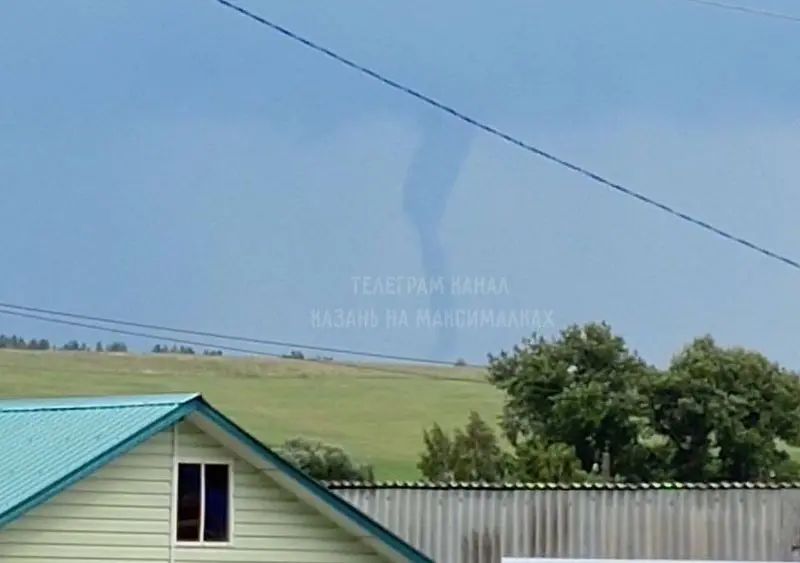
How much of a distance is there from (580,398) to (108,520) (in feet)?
99.7

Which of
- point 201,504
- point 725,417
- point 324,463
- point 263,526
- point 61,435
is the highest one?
point 725,417

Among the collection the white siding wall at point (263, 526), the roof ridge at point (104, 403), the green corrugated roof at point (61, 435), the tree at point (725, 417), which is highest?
the tree at point (725, 417)

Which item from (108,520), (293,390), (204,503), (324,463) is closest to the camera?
(108,520)

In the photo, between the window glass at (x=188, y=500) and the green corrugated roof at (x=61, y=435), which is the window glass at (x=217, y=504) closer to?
the window glass at (x=188, y=500)

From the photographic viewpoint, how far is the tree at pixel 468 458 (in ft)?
161

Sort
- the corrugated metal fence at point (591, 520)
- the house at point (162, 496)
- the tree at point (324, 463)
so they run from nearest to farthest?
1. the house at point (162, 496)
2. the corrugated metal fence at point (591, 520)
3. the tree at point (324, 463)

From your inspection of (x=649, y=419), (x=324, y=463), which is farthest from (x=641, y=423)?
(x=324, y=463)

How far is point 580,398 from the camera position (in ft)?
175

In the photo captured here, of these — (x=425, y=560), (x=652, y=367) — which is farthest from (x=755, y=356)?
(x=425, y=560)

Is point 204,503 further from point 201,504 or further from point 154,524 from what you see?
point 154,524

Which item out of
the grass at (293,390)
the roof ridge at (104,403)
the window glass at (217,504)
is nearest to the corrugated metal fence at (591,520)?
the roof ridge at (104,403)

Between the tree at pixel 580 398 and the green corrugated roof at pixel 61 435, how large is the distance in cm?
2208

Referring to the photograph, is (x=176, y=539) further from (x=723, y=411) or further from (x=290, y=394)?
(x=290, y=394)

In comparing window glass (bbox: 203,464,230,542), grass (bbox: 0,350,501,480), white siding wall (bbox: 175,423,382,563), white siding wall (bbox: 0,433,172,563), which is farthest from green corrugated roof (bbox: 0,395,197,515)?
grass (bbox: 0,350,501,480)
